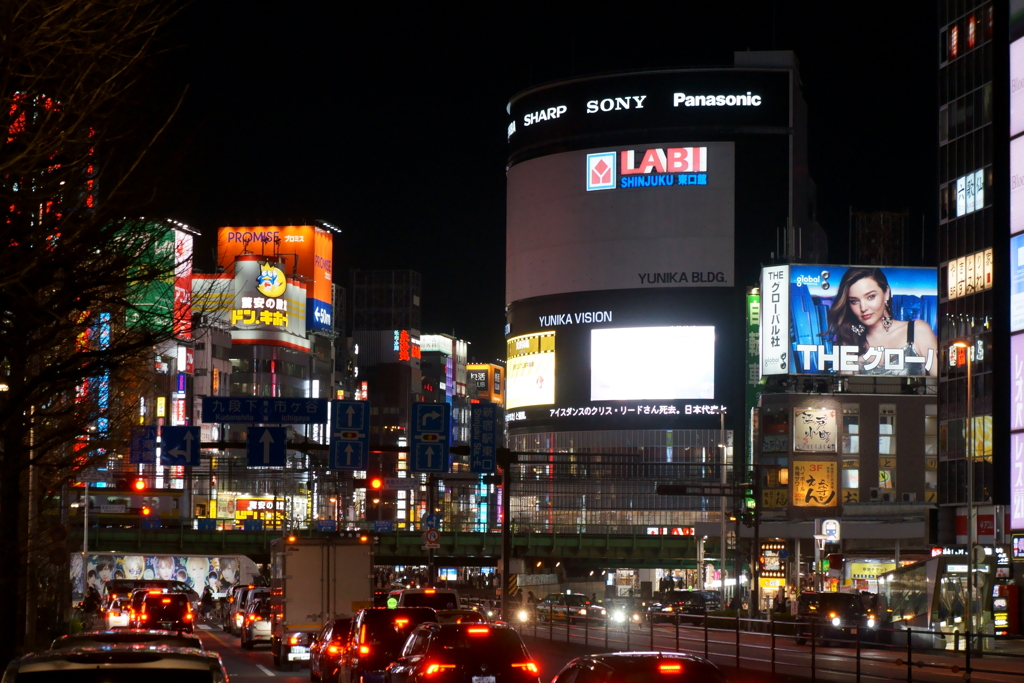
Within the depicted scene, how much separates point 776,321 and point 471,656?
94.7 meters

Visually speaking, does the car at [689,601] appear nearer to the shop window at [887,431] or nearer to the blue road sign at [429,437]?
the blue road sign at [429,437]

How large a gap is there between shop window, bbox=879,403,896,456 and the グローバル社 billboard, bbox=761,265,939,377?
2.95 metres

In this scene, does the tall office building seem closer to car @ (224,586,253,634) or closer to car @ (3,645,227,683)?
car @ (224,586,253,634)

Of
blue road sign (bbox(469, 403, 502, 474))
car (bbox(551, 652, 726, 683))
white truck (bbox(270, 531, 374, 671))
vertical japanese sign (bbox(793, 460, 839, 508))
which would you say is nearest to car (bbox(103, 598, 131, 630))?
blue road sign (bbox(469, 403, 502, 474))

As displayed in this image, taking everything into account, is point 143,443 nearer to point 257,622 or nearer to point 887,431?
point 257,622

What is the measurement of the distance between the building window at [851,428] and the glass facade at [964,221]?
4052 cm

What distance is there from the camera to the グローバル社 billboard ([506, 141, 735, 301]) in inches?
5615

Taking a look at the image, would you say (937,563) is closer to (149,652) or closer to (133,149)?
(133,149)

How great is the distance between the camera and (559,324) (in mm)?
143625

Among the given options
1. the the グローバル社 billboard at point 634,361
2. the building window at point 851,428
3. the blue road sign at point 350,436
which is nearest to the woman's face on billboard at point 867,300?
the building window at point 851,428

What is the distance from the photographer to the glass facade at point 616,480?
136 meters

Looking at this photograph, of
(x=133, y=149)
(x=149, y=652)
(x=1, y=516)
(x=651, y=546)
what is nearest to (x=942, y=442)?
(x=651, y=546)

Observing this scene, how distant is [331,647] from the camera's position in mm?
30547

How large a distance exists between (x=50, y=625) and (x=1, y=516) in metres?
19.6
